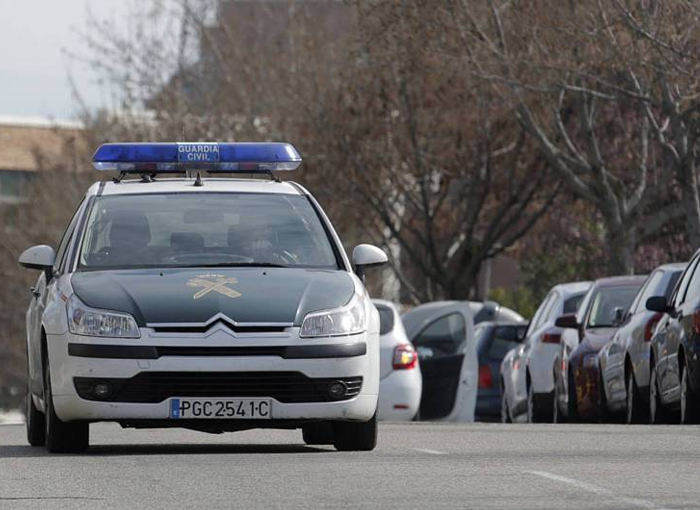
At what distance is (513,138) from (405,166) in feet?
7.55

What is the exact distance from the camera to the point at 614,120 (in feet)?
129

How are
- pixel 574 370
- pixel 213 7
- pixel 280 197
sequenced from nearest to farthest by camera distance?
pixel 280 197
pixel 574 370
pixel 213 7

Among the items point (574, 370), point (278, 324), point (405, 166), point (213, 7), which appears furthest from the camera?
point (213, 7)

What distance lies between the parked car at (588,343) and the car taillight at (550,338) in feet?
1.37

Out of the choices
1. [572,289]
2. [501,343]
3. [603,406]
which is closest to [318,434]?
[603,406]

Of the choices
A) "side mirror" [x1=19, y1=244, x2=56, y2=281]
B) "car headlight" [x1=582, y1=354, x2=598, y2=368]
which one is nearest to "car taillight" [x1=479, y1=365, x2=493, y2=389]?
"car headlight" [x1=582, y1=354, x2=598, y2=368]

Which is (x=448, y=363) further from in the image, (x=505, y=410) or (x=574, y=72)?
(x=574, y=72)

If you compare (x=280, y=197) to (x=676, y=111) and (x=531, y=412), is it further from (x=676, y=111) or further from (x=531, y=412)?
(x=676, y=111)

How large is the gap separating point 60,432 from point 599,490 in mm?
4192

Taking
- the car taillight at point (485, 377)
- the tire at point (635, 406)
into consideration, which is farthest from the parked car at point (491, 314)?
the tire at point (635, 406)

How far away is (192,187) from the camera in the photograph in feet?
47.7

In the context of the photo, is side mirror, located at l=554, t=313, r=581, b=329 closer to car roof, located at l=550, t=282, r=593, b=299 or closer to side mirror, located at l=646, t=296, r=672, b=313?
car roof, located at l=550, t=282, r=593, b=299

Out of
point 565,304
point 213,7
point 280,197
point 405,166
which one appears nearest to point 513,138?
point 405,166

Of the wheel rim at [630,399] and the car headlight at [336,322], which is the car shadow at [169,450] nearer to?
the car headlight at [336,322]
